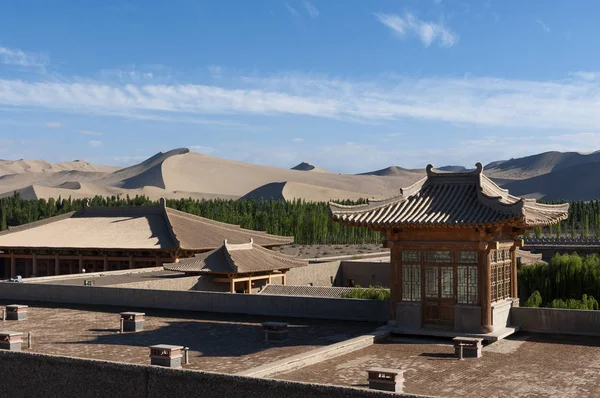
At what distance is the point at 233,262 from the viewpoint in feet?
102

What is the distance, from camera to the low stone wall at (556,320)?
18.3 m

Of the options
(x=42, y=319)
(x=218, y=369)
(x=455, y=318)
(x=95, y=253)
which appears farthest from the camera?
(x=95, y=253)

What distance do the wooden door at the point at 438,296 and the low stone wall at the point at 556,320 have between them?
1.81m

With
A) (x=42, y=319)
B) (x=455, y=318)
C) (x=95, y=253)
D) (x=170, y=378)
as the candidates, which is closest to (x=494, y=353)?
(x=455, y=318)

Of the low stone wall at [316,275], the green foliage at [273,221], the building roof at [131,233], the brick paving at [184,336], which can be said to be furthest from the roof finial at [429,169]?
the green foliage at [273,221]

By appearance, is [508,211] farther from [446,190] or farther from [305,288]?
[305,288]

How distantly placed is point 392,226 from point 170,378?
7.42 meters

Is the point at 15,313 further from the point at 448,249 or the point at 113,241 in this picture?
the point at 113,241

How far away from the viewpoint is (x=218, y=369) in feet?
50.4

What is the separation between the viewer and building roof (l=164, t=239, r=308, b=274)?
102 feet

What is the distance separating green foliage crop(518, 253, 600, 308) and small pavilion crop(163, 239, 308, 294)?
32.7 ft

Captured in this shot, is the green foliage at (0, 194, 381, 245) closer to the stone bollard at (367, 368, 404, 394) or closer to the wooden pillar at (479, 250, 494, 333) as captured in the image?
the wooden pillar at (479, 250, 494, 333)

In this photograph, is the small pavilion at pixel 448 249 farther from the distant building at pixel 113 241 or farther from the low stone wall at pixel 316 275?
the distant building at pixel 113 241

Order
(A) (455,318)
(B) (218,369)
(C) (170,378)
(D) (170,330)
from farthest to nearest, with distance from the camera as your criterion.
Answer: (D) (170,330), (A) (455,318), (B) (218,369), (C) (170,378)
